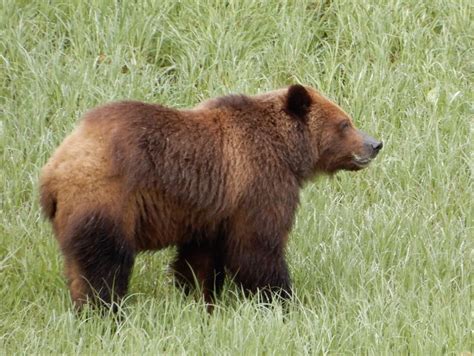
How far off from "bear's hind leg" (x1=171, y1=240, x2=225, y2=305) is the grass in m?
0.16

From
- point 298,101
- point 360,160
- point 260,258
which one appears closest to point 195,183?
point 260,258

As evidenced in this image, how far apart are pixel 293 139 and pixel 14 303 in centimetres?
210

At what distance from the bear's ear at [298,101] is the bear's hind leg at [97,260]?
147cm

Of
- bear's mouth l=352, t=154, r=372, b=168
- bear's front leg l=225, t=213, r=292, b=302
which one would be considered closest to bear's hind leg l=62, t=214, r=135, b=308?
Answer: bear's front leg l=225, t=213, r=292, b=302

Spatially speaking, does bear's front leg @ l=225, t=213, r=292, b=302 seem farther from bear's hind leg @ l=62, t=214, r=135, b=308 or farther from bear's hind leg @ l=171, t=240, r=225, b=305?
bear's hind leg @ l=62, t=214, r=135, b=308

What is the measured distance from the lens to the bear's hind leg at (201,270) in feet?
24.3

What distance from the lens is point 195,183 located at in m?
6.98

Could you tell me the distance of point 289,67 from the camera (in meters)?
10.4

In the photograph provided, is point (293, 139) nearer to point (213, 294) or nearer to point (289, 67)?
point (213, 294)

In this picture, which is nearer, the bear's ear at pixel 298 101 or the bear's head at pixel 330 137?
the bear's ear at pixel 298 101

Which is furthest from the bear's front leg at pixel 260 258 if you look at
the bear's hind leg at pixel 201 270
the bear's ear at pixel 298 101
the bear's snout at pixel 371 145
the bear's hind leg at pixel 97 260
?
the bear's snout at pixel 371 145

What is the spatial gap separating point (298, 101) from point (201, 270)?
4.23 ft

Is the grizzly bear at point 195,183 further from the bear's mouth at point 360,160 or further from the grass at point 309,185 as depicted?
the grass at point 309,185

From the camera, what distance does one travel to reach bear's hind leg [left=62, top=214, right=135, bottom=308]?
Answer: 656 cm
